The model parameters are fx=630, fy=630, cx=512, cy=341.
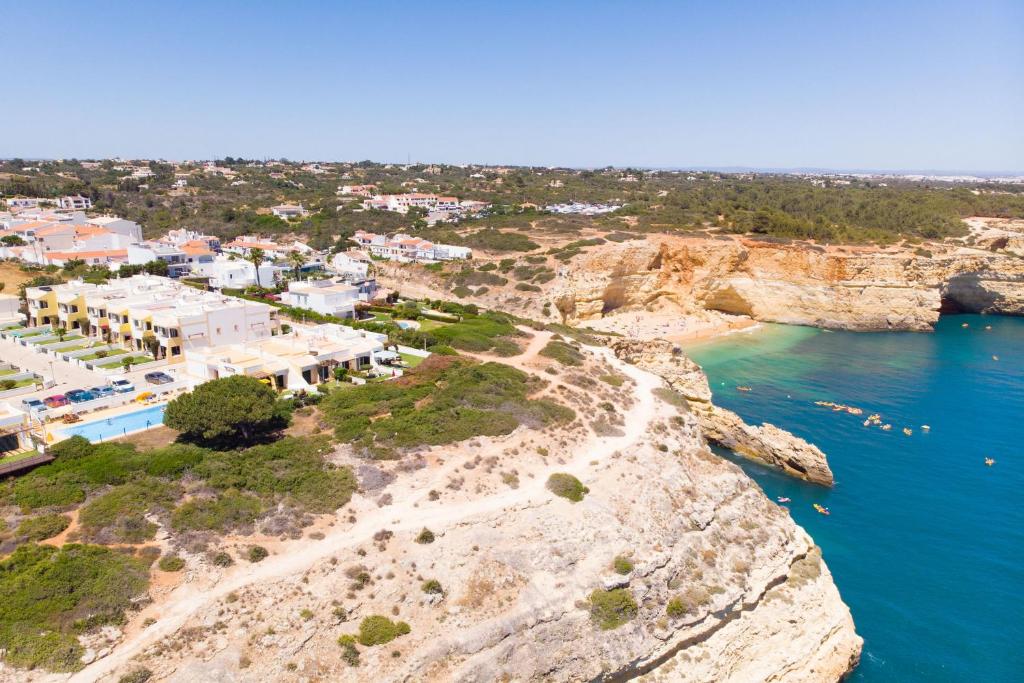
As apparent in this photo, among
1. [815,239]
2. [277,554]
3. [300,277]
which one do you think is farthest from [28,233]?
[815,239]

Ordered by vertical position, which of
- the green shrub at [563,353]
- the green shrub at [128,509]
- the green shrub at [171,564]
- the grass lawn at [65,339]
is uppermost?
the grass lawn at [65,339]

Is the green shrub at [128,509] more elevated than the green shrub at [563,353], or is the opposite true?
the green shrub at [563,353]

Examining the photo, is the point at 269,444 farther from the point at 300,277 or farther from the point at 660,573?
the point at 300,277

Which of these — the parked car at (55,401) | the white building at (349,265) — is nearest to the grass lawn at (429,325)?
the white building at (349,265)

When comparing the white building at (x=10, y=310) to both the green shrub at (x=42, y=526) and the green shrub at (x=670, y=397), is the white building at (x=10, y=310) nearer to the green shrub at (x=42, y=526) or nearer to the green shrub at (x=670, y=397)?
the green shrub at (x=42, y=526)

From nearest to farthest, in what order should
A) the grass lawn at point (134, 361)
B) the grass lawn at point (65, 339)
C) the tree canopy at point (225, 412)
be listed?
the tree canopy at point (225, 412) < the grass lawn at point (134, 361) < the grass lawn at point (65, 339)

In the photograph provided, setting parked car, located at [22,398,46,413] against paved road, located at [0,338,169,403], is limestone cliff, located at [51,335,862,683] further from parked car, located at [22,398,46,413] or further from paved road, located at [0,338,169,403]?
paved road, located at [0,338,169,403]

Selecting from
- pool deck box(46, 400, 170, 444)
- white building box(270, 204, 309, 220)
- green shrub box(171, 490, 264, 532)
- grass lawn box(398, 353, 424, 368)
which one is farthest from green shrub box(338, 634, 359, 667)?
white building box(270, 204, 309, 220)
